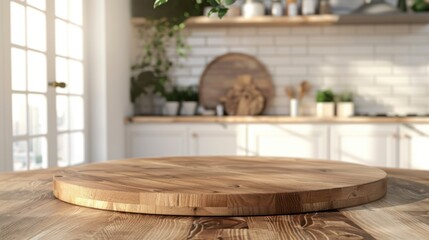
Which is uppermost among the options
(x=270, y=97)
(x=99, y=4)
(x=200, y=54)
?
(x=99, y=4)

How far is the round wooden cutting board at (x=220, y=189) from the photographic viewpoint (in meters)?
0.95

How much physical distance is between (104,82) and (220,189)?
341cm

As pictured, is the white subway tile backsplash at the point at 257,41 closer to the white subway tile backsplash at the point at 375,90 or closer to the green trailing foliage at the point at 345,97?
the green trailing foliage at the point at 345,97

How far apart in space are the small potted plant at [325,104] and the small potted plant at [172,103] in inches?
48.2

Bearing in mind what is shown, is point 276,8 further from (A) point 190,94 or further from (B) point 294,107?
(A) point 190,94

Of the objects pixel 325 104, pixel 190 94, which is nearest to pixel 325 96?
pixel 325 104

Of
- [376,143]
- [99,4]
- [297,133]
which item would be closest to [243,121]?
[297,133]

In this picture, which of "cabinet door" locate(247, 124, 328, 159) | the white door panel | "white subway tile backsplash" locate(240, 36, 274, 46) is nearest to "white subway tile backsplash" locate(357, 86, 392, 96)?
"cabinet door" locate(247, 124, 328, 159)

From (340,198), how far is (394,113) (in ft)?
13.7

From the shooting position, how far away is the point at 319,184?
106 centimetres

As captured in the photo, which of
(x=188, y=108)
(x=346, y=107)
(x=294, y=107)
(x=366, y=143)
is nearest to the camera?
(x=366, y=143)

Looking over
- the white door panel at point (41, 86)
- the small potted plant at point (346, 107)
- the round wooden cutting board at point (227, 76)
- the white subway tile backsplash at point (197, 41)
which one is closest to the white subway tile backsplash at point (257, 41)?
the round wooden cutting board at point (227, 76)

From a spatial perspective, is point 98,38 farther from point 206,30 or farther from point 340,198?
point 340,198

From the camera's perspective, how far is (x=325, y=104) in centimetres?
472
